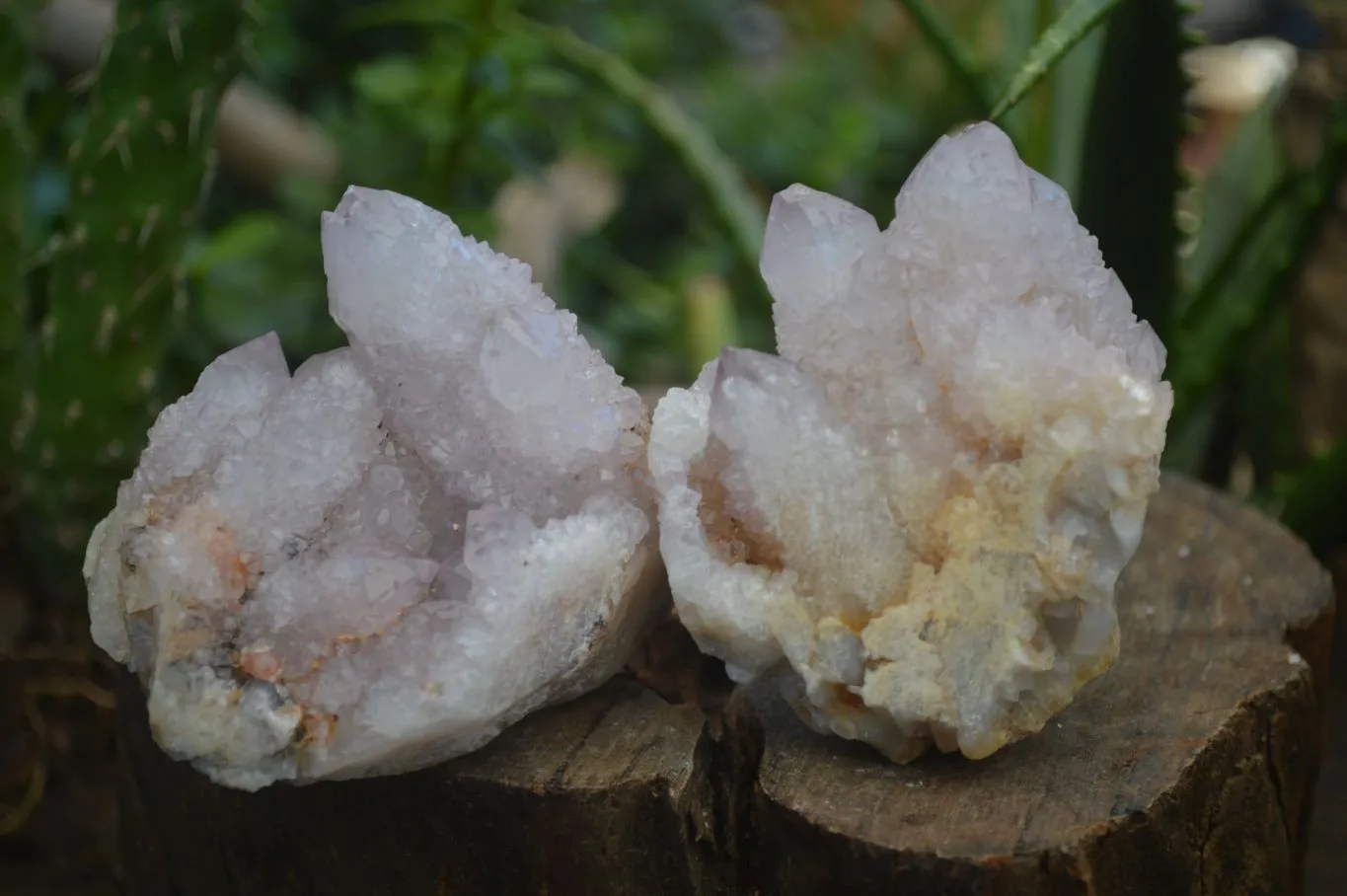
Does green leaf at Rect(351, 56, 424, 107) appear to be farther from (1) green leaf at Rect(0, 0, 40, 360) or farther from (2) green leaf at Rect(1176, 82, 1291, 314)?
(2) green leaf at Rect(1176, 82, 1291, 314)

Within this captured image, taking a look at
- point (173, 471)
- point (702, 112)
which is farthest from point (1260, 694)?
point (702, 112)

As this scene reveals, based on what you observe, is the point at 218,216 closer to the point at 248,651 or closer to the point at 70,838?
the point at 70,838

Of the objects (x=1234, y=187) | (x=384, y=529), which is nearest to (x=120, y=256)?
(x=384, y=529)

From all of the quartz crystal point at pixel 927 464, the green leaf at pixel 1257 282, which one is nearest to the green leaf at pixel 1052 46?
the quartz crystal point at pixel 927 464

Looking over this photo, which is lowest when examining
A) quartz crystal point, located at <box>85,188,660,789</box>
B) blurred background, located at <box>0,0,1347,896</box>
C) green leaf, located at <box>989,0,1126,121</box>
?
blurred background, located at <box>0,0,1347,896</box>

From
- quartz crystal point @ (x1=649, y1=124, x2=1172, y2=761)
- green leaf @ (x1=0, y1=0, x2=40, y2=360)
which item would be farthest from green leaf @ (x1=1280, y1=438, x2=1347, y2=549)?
green leaf @ (x1=0, y1=0, x2=40, y2=360)

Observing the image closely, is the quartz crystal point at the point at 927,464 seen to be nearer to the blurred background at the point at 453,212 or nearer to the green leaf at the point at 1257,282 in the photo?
the blurred background at the point at 453,212

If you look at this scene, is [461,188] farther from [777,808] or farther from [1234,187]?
[777,808]
